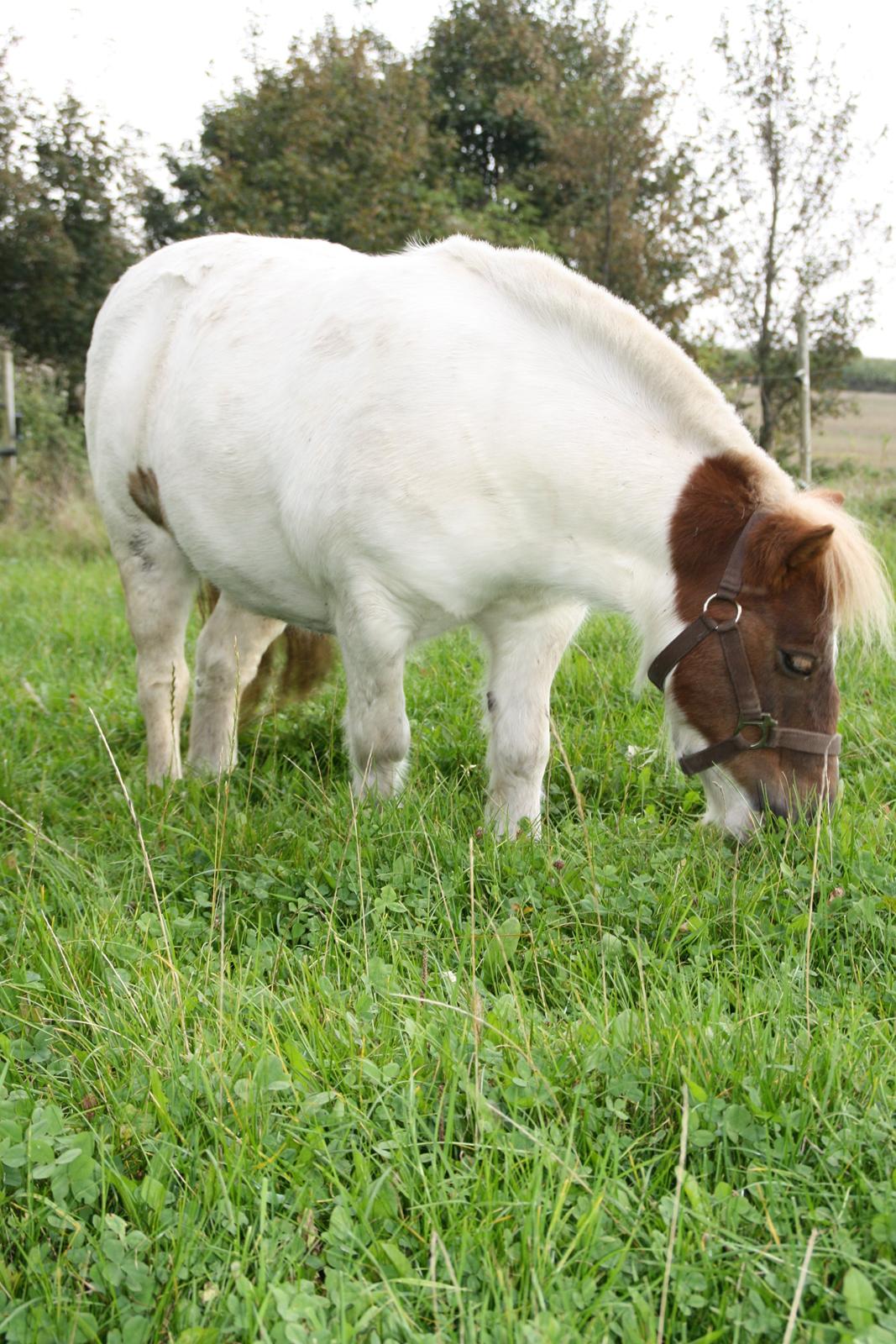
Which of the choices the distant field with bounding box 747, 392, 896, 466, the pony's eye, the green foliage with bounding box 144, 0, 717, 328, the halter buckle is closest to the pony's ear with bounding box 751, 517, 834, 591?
the pony's eye

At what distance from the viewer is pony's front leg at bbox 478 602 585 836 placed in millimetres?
3604

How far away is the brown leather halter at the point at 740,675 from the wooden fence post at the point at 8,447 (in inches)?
448

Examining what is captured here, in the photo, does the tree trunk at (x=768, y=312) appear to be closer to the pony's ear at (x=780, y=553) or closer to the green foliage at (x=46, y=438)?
the green foliage at (x=46, y=438)

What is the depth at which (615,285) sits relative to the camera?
57.4 ft

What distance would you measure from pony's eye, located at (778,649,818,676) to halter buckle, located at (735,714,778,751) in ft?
0.45

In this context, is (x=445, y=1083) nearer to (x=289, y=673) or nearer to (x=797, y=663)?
(x=797, y=663)

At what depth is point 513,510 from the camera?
317 cm

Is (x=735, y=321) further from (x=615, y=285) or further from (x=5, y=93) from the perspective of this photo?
(x=5, y=93)

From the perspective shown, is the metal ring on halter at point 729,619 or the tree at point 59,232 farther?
the tree at point 59,232

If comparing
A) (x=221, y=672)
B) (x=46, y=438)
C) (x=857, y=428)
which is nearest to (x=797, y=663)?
(x=221, y=672)

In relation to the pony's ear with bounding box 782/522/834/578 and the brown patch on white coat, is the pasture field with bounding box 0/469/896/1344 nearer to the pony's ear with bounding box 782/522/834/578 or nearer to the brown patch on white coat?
the pony's ear with bounding box 782/522/834/578

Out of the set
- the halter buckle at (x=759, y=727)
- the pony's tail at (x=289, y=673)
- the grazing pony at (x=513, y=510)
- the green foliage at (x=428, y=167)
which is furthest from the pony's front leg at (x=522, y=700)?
the green foliage at (x=428, y=167)

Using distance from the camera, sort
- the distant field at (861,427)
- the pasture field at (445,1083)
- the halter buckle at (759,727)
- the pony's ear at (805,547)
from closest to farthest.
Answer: the pasture field at (445,1083), the pony's ear at (805,547), the halter buckle at (759,727), the distant field at (861,427)

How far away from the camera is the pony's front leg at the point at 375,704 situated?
3365 mm
